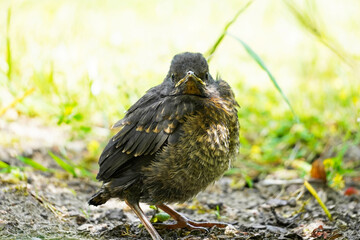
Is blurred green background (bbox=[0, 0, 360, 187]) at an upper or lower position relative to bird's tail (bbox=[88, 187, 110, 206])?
upper

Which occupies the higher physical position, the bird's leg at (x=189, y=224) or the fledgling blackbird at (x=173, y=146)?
the fledgling blackbird at (x=173, y=146)

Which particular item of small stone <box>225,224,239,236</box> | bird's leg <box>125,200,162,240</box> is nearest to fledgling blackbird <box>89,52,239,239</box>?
bird's leg <box>125,200,162,240</box>

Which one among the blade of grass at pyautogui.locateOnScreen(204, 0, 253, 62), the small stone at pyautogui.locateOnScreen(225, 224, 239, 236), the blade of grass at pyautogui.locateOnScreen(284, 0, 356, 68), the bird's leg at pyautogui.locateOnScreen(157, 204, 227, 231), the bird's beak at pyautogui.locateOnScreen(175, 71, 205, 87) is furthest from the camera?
the blade of grass at pyautogui.locateOnScreen(204, 0, 253, 62)

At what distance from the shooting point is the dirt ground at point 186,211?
2934mm

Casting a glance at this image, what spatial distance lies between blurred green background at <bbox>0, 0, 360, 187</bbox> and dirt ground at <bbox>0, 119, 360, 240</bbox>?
33cm

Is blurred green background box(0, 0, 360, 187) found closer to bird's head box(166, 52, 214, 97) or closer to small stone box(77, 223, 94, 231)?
bird's head box(166, 52, 214, 97)

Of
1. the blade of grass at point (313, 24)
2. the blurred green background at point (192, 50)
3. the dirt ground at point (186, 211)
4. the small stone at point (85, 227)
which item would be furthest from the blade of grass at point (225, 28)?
the small stone at point (85, 227)

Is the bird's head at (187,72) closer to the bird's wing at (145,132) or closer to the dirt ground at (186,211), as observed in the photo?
the bird's wing at (145,132)

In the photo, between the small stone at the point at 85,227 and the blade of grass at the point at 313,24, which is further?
the small stone at the point at 85,227

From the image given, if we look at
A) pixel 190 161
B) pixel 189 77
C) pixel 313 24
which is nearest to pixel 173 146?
pixel 190 161

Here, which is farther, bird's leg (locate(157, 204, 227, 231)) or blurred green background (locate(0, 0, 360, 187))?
blurred green background (locate(0, 0, 360, 187))

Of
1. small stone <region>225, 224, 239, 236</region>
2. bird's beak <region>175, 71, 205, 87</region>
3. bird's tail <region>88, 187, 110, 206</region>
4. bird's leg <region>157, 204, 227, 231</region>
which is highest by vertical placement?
bird's beak <region>175, 71, 205, 87</region>

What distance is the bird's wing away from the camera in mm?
2934

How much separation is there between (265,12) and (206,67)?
6594 mm
